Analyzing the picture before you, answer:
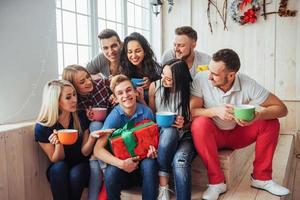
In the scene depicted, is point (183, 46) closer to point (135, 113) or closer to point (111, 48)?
point (111, 48)

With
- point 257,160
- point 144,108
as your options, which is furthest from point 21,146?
point 257,160

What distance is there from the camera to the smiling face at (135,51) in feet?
7.91

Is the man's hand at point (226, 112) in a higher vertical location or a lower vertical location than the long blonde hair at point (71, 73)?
lower

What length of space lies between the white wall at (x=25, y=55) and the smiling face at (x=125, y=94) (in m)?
0.67

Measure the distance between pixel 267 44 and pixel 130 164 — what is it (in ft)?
9.57

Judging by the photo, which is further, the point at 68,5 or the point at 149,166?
the point at 68,5

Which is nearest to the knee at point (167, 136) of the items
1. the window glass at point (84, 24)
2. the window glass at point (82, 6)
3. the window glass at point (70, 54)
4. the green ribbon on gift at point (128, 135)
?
the green ribbon on gift at point (128, 135)

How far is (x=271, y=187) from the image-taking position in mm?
2090

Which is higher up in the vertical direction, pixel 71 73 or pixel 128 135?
pixel 71 73

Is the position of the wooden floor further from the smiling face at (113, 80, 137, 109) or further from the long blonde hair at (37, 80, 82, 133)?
the long blonde hair at (37, 80, 82, 133)

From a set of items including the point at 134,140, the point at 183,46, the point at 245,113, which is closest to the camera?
the point at 245,113

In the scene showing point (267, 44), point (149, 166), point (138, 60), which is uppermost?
point (267, 44)

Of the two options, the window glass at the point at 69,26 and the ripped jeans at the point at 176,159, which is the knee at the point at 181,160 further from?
the window glass at the point at 69,26

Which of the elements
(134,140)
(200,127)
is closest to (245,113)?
(200,127)
